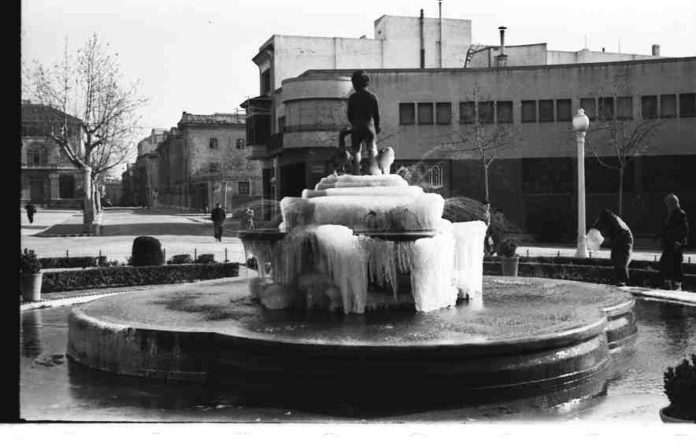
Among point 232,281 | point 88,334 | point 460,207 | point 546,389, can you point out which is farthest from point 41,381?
point 460,207

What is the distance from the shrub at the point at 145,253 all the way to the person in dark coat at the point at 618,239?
9842 millimetres

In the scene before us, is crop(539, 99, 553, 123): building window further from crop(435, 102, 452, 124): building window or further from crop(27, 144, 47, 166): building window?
crop(27, 144, 47, 166): building window

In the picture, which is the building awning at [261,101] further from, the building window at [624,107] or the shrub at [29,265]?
the shrub at [29,265]

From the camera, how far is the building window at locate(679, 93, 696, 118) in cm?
3703

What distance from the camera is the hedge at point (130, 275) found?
57.4 feet

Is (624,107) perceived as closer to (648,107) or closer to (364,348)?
(648,107)

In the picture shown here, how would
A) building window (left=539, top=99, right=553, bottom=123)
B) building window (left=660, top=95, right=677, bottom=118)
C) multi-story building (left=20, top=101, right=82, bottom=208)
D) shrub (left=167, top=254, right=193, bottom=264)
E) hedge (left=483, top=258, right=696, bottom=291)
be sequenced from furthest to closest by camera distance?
building window (left=539, top=99, right=553, bottom=123), multi-story building (left=20, top=101, right=82, bottom=208), building window (left=660, top=95, right=677, bottom=118), shrub (left=167, top=254, right=193, bottom=264), hedge (left=483, top=258, right=696, bottom=291)

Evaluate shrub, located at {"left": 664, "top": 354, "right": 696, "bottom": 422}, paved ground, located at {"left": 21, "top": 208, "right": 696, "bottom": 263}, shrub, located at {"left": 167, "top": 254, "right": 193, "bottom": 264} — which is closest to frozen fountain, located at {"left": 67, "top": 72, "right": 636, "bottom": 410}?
shrub, located at {"left": 664, "top": 354, "right": 696, "bottom": 422}

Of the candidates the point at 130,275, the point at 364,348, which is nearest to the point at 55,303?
the point at 130,275

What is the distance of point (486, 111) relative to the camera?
39.3 metres

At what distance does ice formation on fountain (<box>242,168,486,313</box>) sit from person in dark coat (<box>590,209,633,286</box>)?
4.79 m

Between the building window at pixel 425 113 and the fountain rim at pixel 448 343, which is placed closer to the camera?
the fountain rim at pixel 448 343

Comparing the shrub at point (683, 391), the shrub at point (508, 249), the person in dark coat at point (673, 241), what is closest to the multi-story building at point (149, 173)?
the shrub at point (508, 249)

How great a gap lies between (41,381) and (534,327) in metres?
5.34
